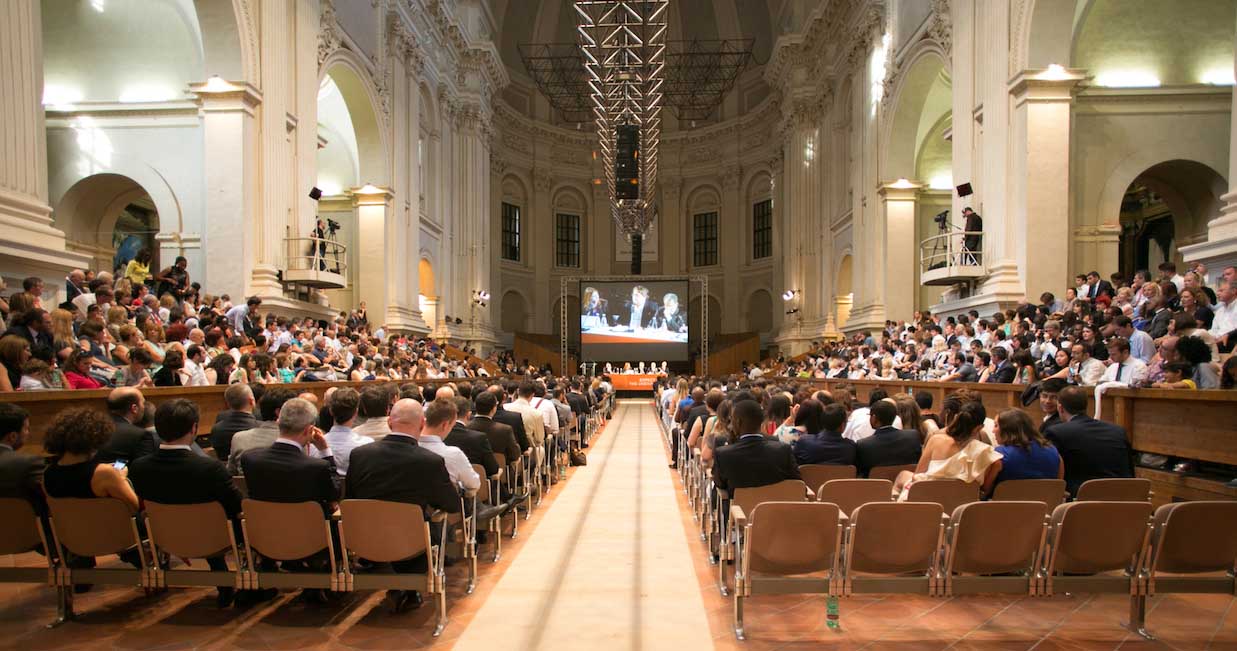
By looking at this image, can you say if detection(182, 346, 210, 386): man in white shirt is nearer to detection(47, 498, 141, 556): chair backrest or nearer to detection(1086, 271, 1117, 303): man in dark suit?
detection(47, 498, 141, 556): chair backrest

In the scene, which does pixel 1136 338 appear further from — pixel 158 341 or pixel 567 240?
pixel 567 240

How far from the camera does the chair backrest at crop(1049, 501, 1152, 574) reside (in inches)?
147

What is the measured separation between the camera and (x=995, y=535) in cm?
383

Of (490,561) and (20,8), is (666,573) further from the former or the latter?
(20,8)

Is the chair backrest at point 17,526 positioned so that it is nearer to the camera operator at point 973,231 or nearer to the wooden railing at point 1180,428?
the wooden railing at point 1180,428

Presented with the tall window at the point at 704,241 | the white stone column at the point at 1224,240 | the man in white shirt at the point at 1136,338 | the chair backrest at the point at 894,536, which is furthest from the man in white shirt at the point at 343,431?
the tall window at the point at 704,241

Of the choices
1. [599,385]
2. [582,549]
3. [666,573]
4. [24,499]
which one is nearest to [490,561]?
[582,549]

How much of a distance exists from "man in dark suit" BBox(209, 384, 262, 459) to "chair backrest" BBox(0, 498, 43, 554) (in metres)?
1.32

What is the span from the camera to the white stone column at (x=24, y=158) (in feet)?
27.6

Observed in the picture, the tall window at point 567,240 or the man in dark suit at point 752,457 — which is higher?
the tall window at point 567,240

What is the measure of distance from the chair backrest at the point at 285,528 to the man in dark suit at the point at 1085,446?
4239 millimetres

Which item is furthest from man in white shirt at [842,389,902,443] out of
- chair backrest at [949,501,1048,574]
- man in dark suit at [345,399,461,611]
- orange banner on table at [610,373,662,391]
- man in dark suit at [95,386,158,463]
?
orange banner on table at [610,373,662,391]

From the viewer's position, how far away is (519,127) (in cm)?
3500

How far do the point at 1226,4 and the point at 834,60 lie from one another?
497 inches
